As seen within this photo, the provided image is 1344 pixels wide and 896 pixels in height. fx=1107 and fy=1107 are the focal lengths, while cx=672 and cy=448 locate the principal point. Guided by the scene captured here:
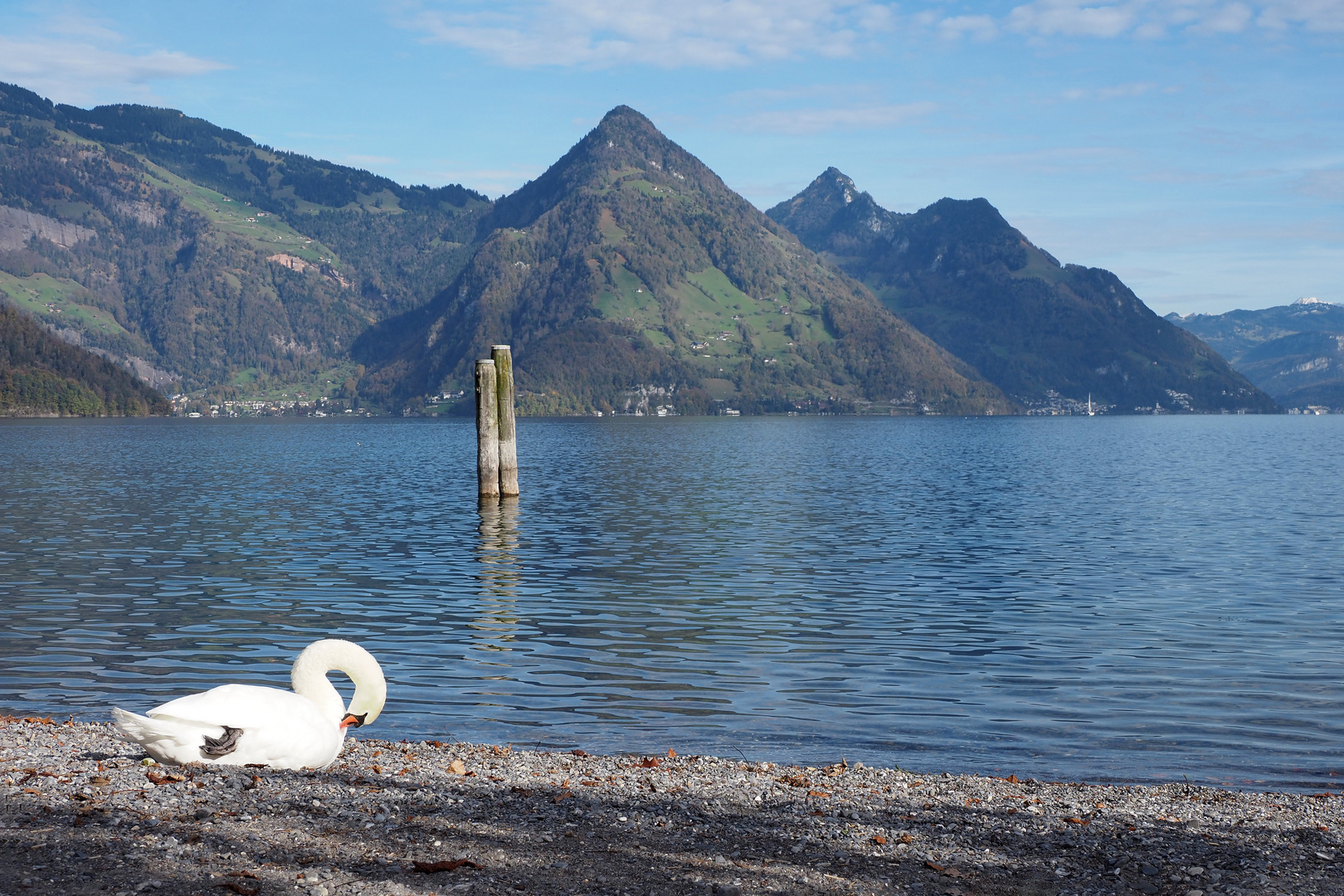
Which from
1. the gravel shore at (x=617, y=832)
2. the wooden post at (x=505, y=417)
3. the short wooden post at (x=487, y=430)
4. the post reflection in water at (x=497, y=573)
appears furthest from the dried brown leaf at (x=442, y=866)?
the short wooden post at (x=487, y=430)

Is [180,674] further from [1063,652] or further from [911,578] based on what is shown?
[911,578]

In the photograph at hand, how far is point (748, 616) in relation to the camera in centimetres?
2641

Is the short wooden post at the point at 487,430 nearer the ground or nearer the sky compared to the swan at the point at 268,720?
nearer the sky

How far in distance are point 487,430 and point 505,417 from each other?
3.48 ft

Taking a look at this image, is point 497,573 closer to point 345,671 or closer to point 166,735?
point 345,671

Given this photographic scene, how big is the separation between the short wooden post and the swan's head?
38.2m

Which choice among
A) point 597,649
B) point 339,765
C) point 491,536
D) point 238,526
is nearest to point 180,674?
point 597,649

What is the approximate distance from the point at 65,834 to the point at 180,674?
11632 mm

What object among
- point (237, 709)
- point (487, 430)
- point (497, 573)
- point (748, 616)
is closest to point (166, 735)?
point (237, 709)

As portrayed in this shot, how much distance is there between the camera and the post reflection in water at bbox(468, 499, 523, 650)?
2473 cm

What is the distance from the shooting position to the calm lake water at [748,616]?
16.4 m

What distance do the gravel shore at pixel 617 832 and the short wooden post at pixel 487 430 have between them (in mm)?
38708

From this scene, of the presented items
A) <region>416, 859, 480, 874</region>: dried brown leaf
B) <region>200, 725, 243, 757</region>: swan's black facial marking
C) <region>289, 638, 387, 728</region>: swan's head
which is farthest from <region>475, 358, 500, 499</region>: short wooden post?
<region>416, 859, 480, 874</region>: dried brown leaf

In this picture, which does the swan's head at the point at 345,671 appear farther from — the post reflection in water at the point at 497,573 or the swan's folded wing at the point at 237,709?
the post reflection in water at the point at 497,573
